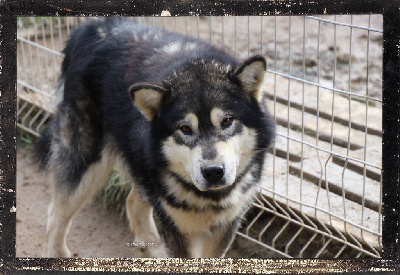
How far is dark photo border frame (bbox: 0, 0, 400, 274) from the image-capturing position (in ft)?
8.63

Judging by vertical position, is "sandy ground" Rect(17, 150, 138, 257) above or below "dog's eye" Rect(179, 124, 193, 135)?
below

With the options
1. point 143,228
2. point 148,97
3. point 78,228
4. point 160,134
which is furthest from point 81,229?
point 148,97

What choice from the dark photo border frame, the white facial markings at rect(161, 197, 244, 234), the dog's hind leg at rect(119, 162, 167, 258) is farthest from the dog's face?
the dog's hind leg at rect(119, 162, 167, 258)

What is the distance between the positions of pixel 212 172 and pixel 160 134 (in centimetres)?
49

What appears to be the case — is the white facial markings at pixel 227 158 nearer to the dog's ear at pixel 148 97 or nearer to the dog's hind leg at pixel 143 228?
the dog's ear at pixel 148 97

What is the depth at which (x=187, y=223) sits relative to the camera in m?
4.08

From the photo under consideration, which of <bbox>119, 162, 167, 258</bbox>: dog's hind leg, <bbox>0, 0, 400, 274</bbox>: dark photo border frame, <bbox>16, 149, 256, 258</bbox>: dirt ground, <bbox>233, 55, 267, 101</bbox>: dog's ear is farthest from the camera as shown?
<bbox>16, 149, 256, 258</bbox>: dirt ground

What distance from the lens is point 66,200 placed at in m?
4.91

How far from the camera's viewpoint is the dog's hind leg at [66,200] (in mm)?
4820

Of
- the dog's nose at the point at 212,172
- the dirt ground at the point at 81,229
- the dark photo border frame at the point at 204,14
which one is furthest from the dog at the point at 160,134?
the dark photo border frame at the point at 204,14

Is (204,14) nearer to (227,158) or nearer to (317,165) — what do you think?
(227,158)

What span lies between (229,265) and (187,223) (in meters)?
1.33

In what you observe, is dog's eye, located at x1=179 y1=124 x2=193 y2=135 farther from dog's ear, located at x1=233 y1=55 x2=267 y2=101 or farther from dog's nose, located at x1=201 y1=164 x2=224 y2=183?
dog's ear, located at x1=233 y1=55 x2=267 y2=101

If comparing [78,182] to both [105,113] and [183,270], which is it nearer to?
[105,113]
